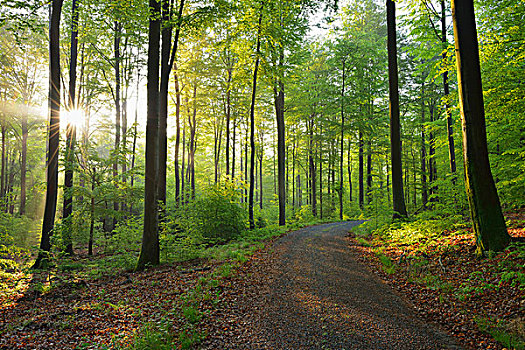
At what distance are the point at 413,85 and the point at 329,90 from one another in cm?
681

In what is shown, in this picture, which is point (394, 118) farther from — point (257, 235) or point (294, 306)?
point (294, 306)

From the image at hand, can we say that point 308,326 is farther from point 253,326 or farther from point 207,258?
point 207,258

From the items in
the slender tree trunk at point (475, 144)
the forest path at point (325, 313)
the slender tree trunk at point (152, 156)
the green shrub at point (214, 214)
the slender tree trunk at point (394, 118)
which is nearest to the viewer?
the forest path at point (325, 313)

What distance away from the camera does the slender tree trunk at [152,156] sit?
8.31m

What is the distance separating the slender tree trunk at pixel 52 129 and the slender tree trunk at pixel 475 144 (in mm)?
11785

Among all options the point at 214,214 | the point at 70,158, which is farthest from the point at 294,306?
the point at 70,158

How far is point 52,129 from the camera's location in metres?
9.41

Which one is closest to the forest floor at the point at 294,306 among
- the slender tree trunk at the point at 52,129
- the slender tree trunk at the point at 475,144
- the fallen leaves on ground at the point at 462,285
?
the fallen leaves on ground at the point at 462,285

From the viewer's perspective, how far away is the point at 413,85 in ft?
70.1

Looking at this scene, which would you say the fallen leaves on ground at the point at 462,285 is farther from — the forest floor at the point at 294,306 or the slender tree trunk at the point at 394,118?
the slender tree trunk at the point at 394,118

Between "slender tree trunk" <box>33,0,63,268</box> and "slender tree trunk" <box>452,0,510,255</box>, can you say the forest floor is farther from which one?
"slender tree trunk" <box>33,0,63,268</box>

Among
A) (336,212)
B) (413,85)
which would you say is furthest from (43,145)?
(413,85)

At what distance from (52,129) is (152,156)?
14.2 ft

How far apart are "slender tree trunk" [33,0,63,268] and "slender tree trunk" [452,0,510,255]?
1179 cm
